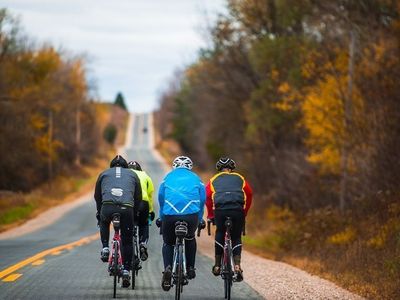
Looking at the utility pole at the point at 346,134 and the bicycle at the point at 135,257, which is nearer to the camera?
the bicycle at the point at 135,257

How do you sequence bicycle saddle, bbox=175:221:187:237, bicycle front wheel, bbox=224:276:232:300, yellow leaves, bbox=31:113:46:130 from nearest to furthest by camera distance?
bicycle saddle, bbox=175:221:187:237 → bicycle front wheel, bbox=224:276:232:300 → yellow leaves, bbox=31:113:46:130

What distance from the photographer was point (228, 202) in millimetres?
10578

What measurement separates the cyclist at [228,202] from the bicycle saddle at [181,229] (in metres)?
0.84

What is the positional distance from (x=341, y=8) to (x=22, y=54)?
2829 centimetres

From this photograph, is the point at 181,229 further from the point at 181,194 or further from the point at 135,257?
the point at 135,257

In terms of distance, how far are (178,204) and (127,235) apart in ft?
3.97

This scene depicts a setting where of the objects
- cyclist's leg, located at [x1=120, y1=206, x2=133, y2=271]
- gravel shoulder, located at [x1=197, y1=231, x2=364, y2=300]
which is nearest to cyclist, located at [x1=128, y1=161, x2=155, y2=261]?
cyclist's leg, located at [x1=120, y1=206, x2=133, y2=271]

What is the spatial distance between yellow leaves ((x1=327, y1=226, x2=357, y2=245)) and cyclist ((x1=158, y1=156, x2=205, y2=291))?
10644mm

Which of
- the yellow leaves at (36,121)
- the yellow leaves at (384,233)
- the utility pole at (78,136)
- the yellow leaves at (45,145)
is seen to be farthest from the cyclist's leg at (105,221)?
the utility pole at (78,136)

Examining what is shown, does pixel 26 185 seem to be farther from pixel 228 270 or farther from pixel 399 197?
pixel 228 270

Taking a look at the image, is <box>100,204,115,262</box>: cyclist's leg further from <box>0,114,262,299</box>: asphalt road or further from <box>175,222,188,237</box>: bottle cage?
<box>175,222,188,237</box>: bottle cage

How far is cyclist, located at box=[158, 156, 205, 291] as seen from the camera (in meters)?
9.97

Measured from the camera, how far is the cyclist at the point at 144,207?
11.5 metres

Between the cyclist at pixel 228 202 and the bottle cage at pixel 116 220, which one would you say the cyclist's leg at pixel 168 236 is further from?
the cyclist at pixel 228 202
